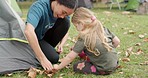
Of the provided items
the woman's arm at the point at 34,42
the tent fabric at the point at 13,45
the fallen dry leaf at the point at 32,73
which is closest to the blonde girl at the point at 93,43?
the woman's arm at the point at 34,42

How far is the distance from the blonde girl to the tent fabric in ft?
1.27

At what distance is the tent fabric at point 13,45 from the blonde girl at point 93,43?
1.27ft

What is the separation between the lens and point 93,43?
3150 millimetres

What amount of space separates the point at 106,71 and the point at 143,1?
6.99 metres

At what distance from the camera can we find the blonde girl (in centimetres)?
315

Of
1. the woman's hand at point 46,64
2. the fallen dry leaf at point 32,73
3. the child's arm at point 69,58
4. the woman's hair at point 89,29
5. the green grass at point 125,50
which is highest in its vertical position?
the woman's hair at point 89,29

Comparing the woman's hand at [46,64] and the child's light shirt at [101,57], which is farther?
the woman's hand at [46,64]

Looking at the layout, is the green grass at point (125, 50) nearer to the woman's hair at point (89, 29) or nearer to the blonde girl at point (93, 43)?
the blonde girl at point (93, 43)

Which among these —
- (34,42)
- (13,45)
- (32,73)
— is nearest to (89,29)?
(34,42)

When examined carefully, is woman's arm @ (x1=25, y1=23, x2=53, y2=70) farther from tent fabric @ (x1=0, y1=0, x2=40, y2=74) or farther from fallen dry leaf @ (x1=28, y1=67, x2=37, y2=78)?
tent fabric @ (x1=0, y1=0, x2=40, y2=74)

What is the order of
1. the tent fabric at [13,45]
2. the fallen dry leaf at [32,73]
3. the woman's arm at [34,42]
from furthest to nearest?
the tent fabric at [13,45]
the fallen dry leaf at [32,73]
the woman's arm at [34,42]

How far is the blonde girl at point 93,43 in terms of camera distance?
124 inches

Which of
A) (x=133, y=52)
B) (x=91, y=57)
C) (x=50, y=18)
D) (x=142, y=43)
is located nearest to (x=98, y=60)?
(x=91, y=57)

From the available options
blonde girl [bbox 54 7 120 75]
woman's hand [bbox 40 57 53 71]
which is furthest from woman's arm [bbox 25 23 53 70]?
blonde girl [bbox 54 7 120 75]
